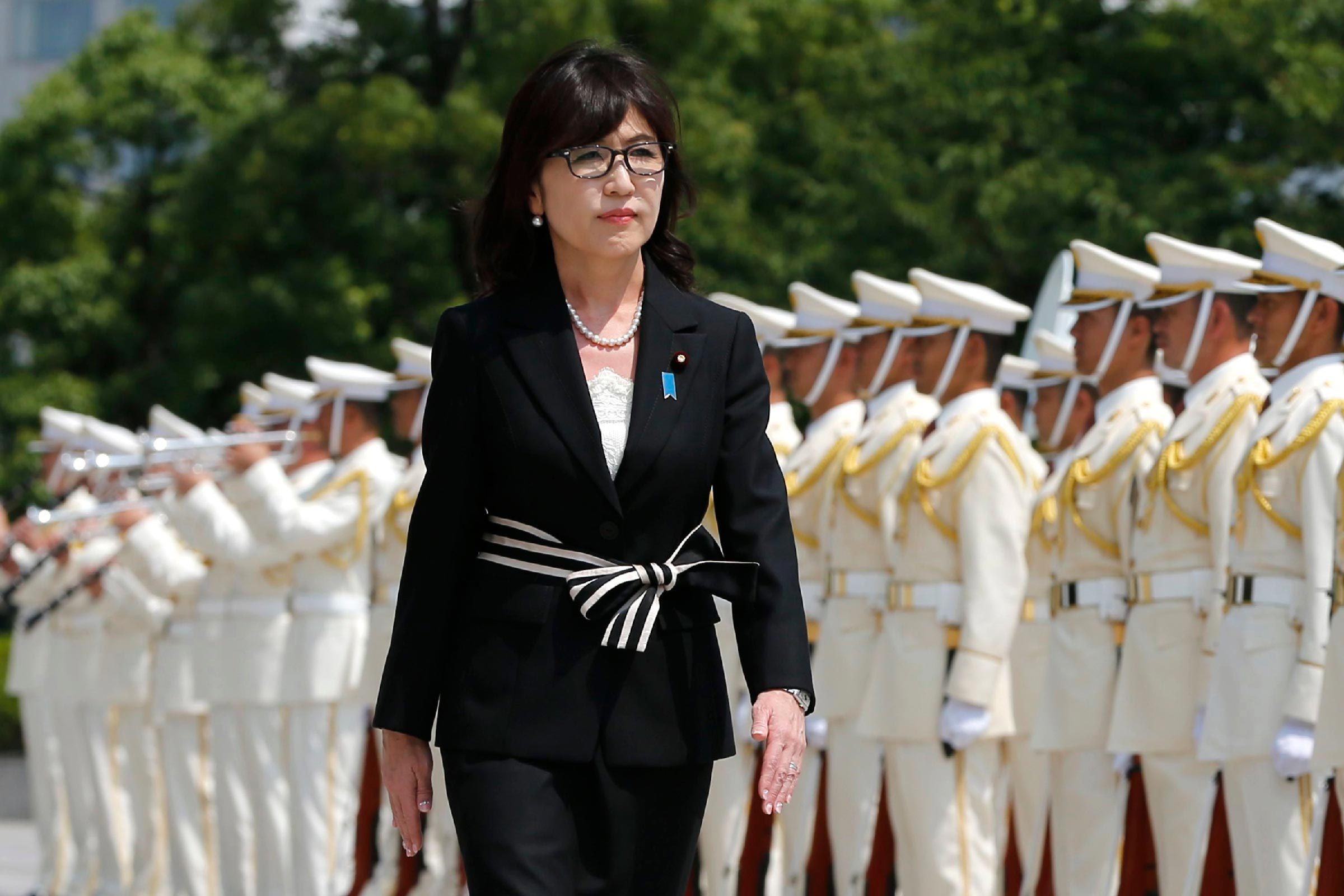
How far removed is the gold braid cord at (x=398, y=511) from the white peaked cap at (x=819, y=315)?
1709 mm

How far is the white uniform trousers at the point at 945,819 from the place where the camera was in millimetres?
7363

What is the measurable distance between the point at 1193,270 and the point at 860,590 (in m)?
1.82

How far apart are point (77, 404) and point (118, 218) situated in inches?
82.1

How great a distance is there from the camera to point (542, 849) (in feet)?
11.8

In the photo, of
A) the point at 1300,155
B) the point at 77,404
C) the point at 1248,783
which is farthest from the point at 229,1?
the point at 1248,783

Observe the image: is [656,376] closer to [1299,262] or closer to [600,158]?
[600,158]

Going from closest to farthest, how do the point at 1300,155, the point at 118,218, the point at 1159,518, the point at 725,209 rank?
1. the point at 1159,518
2. the point at 1300,155
3. the point at 725,209
4. the point at 118,218

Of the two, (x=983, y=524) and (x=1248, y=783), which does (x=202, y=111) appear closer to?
(x=983, y=524)

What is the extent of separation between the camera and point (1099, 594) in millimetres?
6922

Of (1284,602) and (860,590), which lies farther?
(860,590)

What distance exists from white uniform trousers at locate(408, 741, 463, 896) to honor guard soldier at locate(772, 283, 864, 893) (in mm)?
1367

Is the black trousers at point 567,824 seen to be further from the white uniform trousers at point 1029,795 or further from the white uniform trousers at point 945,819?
the white uniform trousers at point 1029,795

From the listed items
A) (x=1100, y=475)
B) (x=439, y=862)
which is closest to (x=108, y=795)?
(x=439, y=862)

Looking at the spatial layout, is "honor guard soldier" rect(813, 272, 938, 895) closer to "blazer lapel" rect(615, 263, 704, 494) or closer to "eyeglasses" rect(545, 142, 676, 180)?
"blazer lapel" rect(615, 263, 704, 494)
